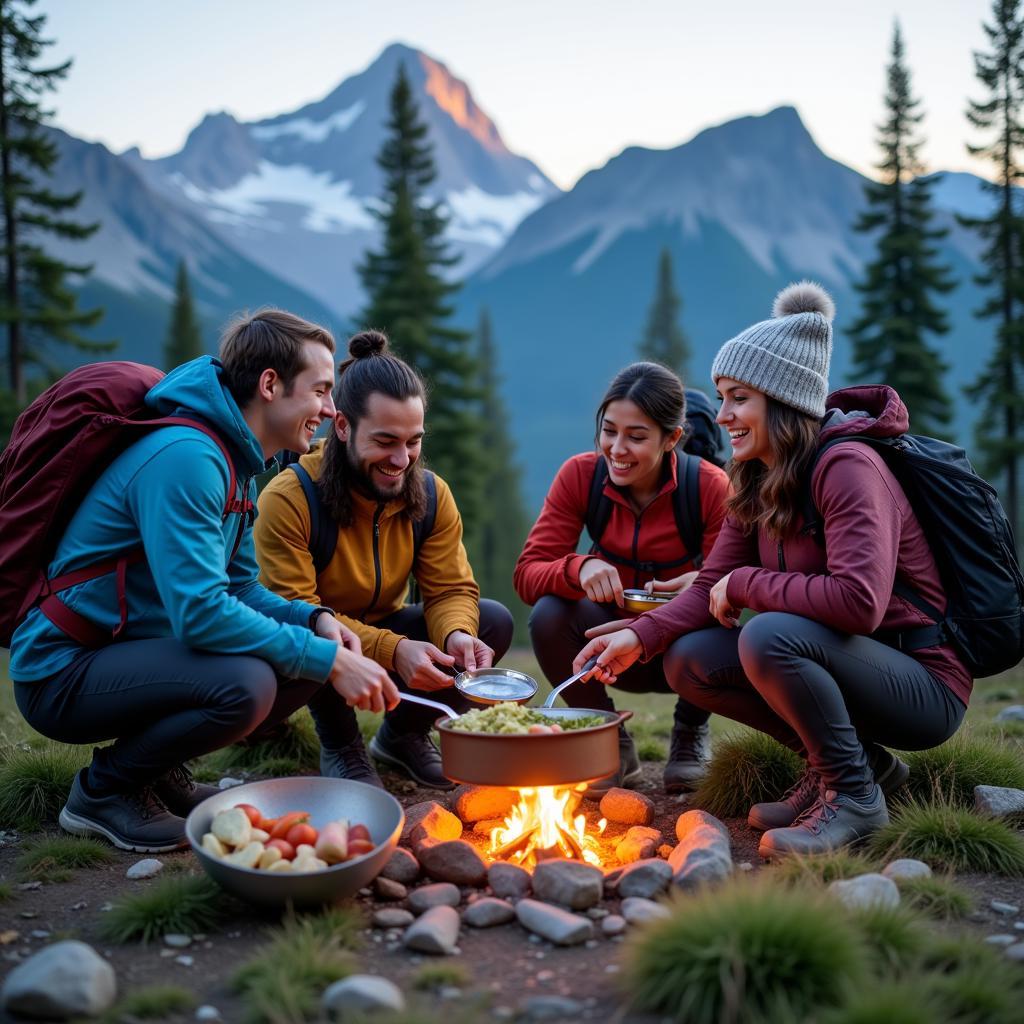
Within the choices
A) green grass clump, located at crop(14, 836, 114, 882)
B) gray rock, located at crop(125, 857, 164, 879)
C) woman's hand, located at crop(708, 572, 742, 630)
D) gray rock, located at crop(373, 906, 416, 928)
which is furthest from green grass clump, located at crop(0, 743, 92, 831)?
woman's hand, located at crop(708, 572, 742, 630)

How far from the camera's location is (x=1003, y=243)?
26.0 m

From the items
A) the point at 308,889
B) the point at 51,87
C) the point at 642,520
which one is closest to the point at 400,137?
the point at 51,87

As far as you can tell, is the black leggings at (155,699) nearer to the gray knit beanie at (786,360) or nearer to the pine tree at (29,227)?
the gray knit beanie at (786,360)

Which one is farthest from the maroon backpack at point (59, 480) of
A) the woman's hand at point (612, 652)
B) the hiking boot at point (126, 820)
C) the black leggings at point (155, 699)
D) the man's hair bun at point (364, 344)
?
the woman's hand at point (612, 652)

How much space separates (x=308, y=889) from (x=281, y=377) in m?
2.03

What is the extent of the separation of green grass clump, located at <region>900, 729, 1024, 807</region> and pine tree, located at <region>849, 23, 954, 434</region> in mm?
22823

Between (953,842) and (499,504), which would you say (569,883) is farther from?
(499,504)

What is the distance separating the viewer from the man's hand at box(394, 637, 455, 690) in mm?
4457

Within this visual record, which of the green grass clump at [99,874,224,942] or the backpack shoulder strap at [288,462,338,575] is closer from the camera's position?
the green grass clump at [99,874,224,942]

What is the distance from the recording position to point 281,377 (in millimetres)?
4055

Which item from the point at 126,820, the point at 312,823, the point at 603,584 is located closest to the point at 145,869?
the point at 126,820

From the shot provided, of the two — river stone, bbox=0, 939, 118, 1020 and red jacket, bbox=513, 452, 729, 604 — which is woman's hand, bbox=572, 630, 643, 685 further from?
river stone, bbox=0, 939, 118, 1020

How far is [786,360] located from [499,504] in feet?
118

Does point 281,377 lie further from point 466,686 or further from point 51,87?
point 51,87
